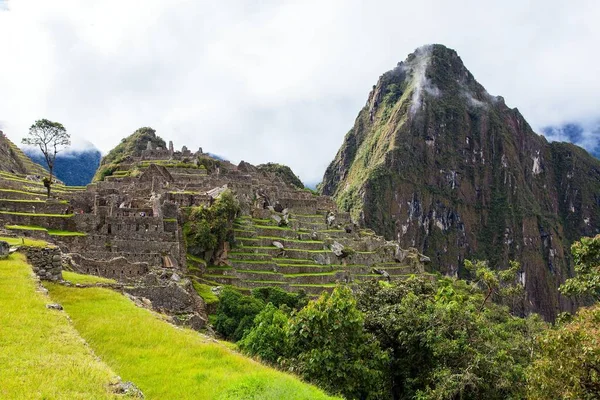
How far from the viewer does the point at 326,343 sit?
17.2 metres

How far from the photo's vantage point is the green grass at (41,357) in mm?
6926

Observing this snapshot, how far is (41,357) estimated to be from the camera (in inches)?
309

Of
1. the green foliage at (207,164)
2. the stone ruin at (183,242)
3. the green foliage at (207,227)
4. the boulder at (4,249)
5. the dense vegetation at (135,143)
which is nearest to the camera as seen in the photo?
the boulder at (4,249)

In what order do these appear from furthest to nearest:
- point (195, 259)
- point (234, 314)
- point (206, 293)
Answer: point (195, 259) → point (206, 293) → point (234, 314)

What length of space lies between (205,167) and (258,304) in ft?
114

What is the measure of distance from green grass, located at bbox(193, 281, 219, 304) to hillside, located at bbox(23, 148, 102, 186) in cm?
5151

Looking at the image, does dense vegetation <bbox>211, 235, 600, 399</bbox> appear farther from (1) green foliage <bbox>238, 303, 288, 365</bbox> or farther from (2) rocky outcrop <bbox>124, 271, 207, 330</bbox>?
(2) rocky outcrop <bbox>124, 271, 207, 330</bbox>

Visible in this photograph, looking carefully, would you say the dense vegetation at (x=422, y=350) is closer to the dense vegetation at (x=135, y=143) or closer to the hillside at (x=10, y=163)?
the hillside at (x=10, y=163)

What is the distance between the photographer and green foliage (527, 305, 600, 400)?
13.2m

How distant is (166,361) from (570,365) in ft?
36.5

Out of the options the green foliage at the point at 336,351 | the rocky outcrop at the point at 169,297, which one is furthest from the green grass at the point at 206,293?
the green foliage at the point at 336,351

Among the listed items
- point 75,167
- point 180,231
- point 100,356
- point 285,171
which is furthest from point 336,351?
point 285,171

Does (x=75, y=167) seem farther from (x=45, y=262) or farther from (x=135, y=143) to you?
(x=45, y=262)

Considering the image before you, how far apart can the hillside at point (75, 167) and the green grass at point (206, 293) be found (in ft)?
169
